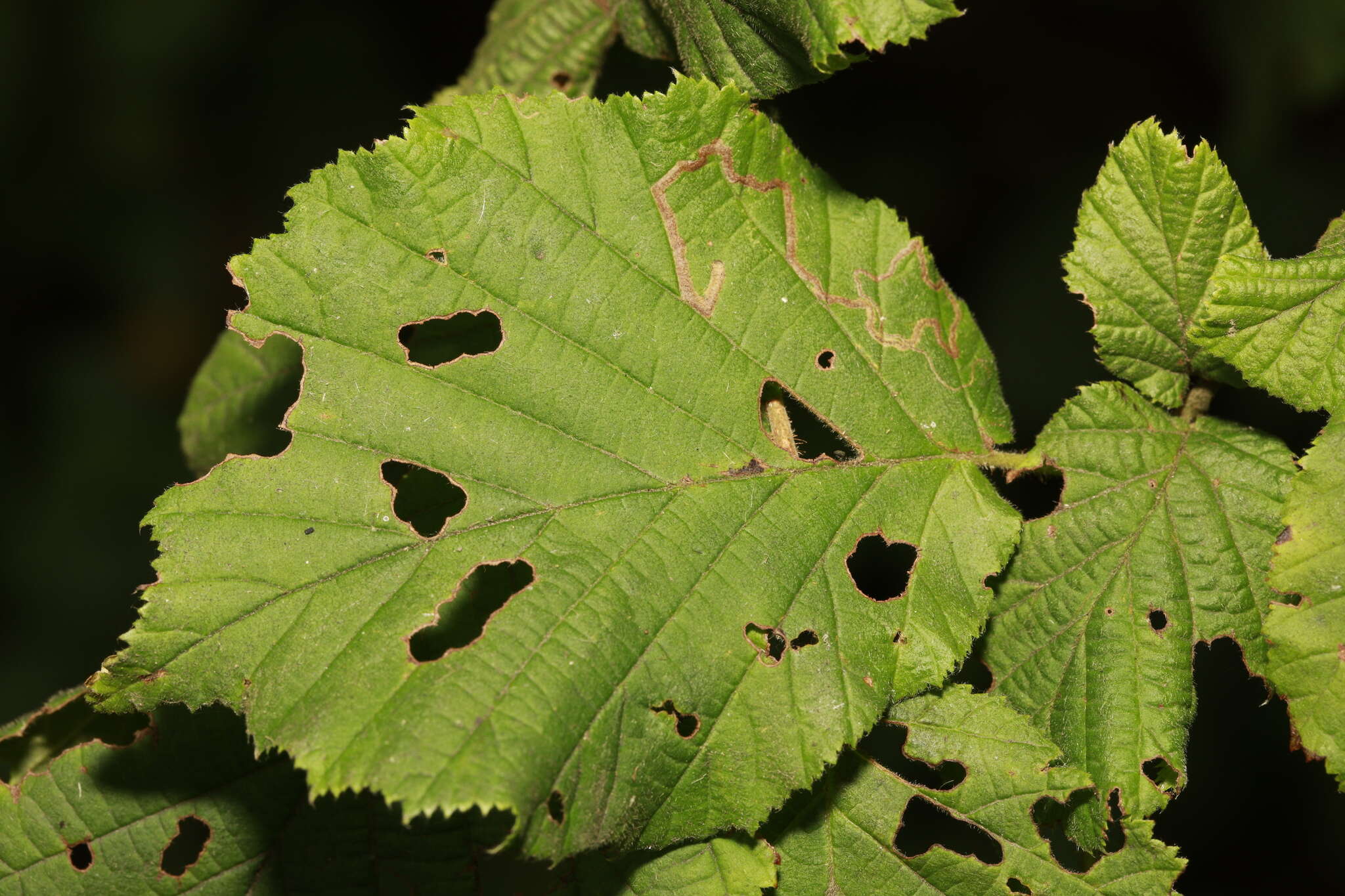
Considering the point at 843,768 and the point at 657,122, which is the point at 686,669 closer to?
the point at 843,768

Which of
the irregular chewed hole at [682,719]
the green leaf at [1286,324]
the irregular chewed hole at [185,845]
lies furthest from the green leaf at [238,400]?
the green leaf at [1286,324]

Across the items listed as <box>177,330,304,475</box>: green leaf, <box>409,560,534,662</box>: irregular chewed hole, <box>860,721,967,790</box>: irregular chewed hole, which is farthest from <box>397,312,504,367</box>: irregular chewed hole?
<box>860,721,967,790</box>: irregular chewed hole

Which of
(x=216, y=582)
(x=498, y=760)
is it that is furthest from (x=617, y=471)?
(x=216, y=582)

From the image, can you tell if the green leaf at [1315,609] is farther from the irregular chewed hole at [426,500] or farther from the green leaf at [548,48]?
the green leaf at [548,48]

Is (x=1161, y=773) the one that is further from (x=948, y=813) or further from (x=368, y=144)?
(x=368, y=144)

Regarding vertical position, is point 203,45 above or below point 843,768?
above

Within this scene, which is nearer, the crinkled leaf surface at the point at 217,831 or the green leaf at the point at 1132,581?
the green leaf at the point at 1132,581

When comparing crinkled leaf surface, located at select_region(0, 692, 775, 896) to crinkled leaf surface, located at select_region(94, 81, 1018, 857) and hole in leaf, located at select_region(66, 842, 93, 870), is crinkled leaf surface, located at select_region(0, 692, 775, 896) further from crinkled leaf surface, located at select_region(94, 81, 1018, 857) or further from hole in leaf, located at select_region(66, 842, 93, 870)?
crinkled leaf surface, located at select_region(94, 81, 1018, 857)
